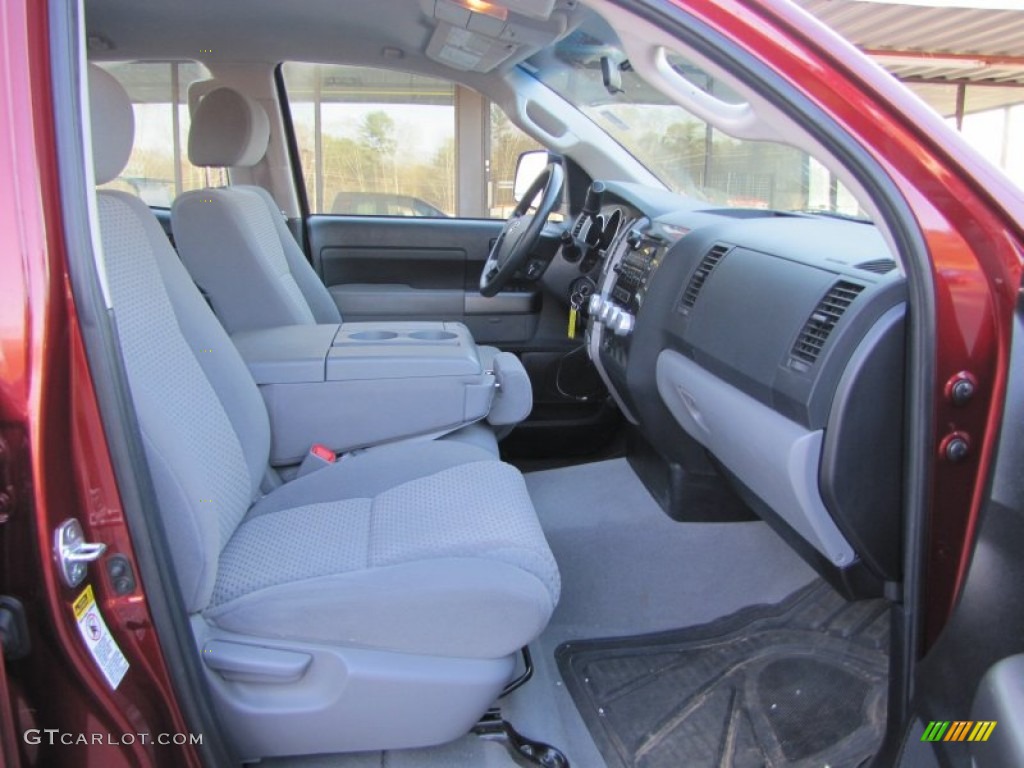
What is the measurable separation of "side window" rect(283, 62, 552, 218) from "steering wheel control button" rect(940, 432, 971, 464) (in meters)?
2.51

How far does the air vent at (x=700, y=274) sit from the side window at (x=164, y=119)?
79.9 inches

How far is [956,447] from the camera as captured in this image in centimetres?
111

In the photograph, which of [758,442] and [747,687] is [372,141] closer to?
[758,442]

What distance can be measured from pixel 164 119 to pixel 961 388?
3261 millimetres

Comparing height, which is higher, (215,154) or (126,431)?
(215,154)

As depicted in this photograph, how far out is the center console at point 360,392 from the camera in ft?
6.82

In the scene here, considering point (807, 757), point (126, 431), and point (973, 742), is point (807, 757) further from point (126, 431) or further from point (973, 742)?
point (126, 431)

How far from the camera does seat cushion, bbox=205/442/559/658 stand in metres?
1.26

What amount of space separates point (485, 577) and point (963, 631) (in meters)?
0.65

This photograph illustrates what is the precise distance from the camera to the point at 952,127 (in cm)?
104

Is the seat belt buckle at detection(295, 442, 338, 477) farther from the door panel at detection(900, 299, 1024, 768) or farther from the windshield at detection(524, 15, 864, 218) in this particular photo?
the door panel at detection(900, 299, 1024, 768)

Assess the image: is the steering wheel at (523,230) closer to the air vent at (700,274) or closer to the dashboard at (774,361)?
the dashboard at (774,361)

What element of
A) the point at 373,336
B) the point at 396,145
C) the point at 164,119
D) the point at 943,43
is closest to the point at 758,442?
the point at 373,336

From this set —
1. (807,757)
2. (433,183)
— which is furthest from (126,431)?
(433,183)
